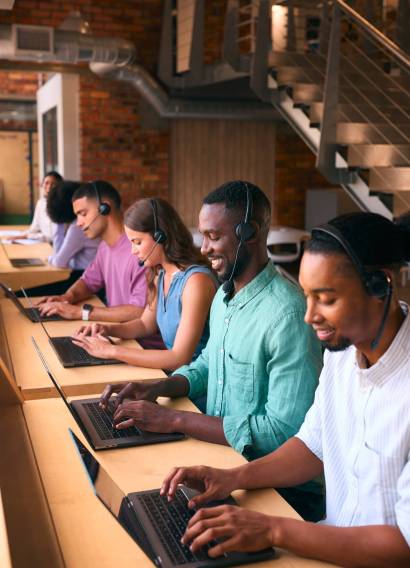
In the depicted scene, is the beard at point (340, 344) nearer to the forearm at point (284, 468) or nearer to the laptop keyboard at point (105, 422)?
the forearm at point (284, 468)

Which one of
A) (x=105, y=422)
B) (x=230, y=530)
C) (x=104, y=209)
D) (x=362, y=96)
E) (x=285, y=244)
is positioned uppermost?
(x=362, y=96)

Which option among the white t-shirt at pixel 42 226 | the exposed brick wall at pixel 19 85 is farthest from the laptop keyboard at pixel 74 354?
the exposed brick wall at pixel 19 85

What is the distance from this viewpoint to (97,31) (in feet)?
24.6

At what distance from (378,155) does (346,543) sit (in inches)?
133

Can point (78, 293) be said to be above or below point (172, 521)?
below

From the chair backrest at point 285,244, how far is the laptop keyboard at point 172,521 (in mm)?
6142

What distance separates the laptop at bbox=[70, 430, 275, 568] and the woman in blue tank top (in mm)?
961

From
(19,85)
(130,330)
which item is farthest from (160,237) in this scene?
(19,85)

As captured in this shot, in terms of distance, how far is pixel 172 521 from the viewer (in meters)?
1.32

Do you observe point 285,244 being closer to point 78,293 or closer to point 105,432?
point 78,293

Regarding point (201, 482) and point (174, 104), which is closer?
point (201, 482)

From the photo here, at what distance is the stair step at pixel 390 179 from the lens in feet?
13.2

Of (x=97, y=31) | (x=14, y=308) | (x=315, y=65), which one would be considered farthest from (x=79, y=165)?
(x=14, y=308)

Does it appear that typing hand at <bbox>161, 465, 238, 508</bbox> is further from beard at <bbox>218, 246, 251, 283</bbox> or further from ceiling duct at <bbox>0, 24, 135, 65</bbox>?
ceiling duct at <bbox>0, 24, 135, 65</bbox>
